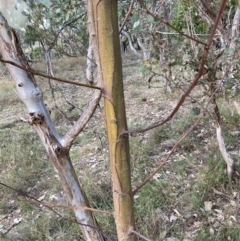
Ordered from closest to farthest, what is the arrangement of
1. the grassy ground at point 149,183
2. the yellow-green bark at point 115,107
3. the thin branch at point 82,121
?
1. the yellow-green bark at point 115,107
2. the thin branch at point 82,121
3. the grassy ground at point 149,183

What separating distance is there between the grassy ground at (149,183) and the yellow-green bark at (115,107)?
44cm

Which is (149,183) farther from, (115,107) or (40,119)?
(115,107)

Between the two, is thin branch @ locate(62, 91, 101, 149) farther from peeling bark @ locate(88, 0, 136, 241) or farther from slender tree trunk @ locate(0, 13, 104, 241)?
peeling bark @ locate(88, 0, 136, 241)

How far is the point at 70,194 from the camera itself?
3.19 ft

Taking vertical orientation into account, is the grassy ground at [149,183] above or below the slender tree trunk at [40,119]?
below

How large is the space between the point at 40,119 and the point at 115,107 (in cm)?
42

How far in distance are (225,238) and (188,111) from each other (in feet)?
5.59

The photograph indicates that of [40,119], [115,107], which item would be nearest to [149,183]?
[40,119]

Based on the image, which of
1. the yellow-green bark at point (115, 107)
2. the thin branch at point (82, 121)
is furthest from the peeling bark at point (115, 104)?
the thin branch at point (82, 121)

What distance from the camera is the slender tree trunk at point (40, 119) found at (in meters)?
0.82

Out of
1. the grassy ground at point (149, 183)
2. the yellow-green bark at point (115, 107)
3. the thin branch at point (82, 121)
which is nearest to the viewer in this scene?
the yellow-green bark at point (115, 107)

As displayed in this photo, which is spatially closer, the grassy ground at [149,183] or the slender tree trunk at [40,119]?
the slender tree trunk at [40,119]

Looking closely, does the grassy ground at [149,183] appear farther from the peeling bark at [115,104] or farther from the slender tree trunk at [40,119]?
the peeling bark at [115,104]

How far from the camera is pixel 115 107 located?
54 cm
